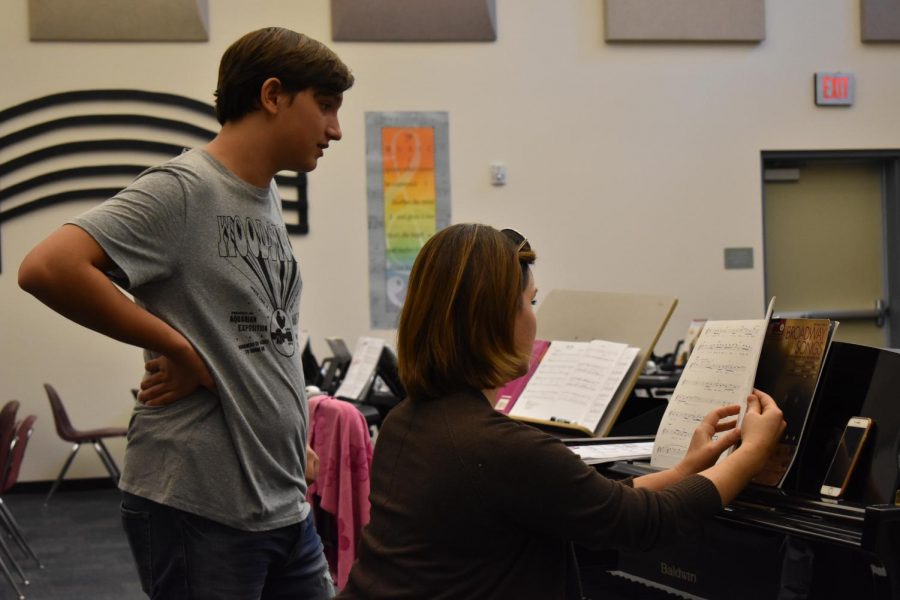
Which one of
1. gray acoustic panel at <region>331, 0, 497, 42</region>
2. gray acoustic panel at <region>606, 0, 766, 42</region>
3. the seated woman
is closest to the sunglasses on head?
the seated woman

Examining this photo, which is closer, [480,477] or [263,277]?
[480,477]

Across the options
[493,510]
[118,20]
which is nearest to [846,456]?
[493,510]

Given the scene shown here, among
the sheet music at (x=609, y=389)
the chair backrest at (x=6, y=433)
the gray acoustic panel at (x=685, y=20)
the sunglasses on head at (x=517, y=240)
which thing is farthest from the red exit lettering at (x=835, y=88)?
the sunglasses on head at (x=517, y=240)

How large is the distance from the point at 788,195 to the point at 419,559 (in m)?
7.14

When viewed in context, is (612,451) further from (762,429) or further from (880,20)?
(880,20)

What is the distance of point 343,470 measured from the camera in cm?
325

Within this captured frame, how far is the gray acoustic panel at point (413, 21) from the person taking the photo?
7.25 meters

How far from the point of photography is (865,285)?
26.6 feet

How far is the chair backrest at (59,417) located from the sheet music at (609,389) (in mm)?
4664

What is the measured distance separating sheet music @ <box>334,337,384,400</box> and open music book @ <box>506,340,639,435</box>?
1.84 metres

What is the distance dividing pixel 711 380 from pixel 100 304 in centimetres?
104

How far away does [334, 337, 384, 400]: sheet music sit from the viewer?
4.65 metres

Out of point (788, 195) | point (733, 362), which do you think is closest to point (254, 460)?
point (733, 362)

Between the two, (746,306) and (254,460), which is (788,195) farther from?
(254,460)
